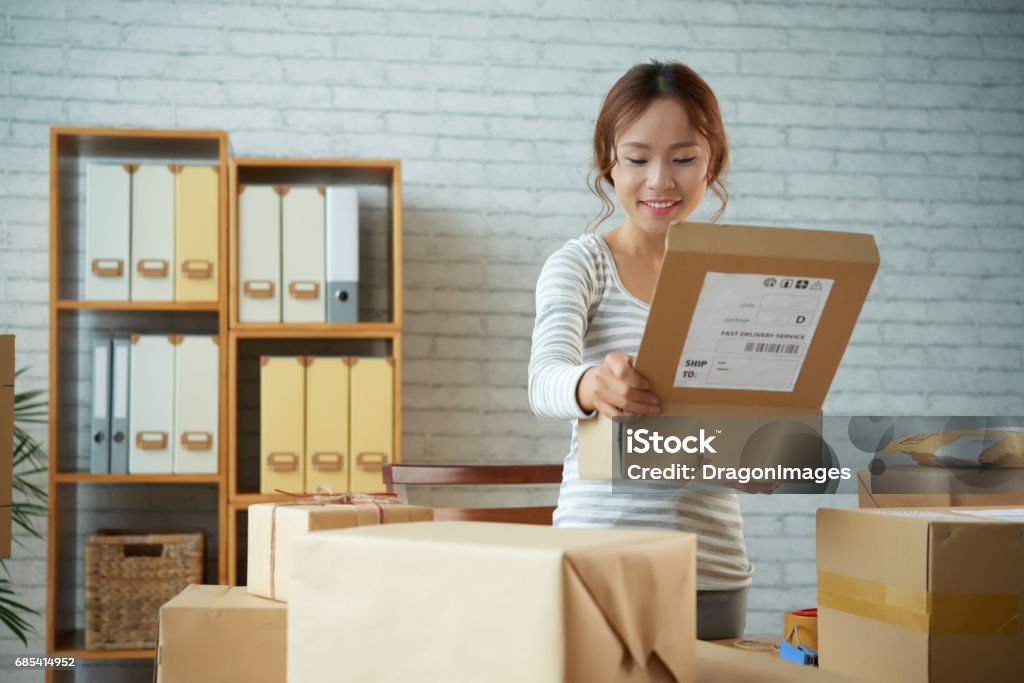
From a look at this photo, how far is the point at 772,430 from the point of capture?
3.06ft

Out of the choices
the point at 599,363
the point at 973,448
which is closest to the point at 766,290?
the point at 599,363

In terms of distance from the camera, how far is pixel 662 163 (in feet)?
3.92

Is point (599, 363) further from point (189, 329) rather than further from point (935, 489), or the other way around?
point (189, 329)

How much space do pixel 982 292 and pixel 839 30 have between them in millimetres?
1051

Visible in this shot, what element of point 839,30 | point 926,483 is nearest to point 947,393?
point 839,30

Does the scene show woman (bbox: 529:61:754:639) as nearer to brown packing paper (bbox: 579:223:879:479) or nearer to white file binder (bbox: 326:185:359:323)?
brown packing paper (bbox: 579:223:879:479)

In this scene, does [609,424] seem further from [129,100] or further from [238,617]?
[129,100]

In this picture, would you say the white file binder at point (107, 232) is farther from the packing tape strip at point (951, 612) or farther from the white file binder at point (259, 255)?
the packing tape strip at point (951, 612)

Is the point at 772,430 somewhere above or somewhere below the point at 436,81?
below

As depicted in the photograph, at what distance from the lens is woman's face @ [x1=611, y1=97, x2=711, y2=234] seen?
1.20 metres

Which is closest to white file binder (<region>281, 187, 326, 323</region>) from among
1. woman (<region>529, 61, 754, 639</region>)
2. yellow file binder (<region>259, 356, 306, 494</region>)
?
yellow file binder (<region>259, 356, 306, 494</region>)

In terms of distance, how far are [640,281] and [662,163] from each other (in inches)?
5.7

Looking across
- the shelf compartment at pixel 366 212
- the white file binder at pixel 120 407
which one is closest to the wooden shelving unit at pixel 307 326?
the shelf compartment at pixel 366 212

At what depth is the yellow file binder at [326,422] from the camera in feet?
9.37
